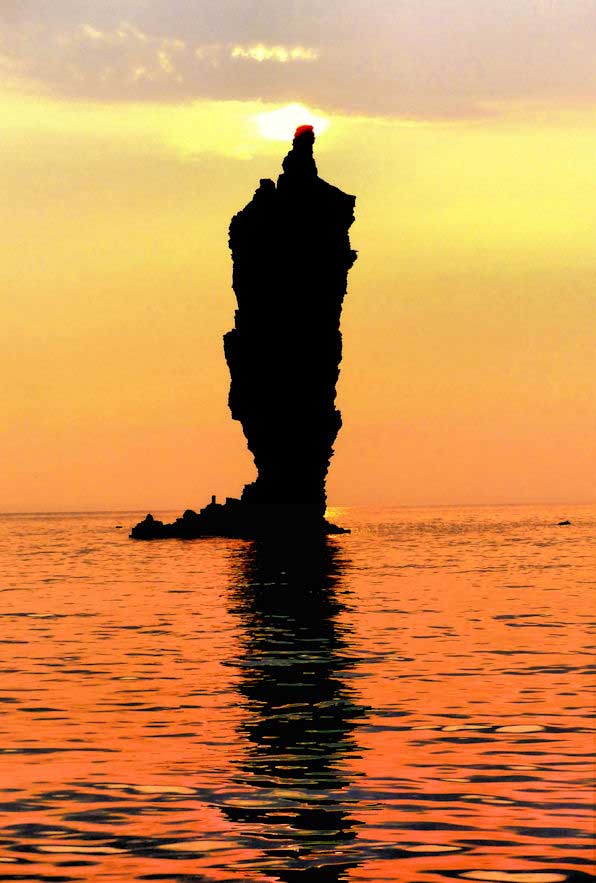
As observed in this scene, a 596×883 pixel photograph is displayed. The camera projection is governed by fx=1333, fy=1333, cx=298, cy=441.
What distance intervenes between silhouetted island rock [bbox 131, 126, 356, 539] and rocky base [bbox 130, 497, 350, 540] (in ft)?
2.83

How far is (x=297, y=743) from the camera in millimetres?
17922

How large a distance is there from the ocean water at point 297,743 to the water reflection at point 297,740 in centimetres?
5

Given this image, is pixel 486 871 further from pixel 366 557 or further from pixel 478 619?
pixel 366 557

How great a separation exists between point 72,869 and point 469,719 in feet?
31.7

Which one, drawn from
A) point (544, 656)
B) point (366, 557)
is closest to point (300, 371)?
point (366, 557)

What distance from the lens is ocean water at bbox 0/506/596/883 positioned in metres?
11.7

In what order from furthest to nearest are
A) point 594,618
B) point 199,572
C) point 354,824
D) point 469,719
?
point 199,572
point 594,618
point 469,719
point 354,824

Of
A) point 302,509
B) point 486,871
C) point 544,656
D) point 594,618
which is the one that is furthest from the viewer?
point 302,509

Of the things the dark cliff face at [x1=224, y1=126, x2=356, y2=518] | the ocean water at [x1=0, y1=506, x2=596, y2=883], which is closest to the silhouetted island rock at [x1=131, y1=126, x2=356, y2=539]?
the dark cliff face at [x1=224, y1=126, x2=356, y2=518]

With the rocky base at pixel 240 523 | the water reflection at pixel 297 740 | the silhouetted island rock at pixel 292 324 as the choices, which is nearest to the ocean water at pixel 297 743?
the water reflection at pixel 297 740

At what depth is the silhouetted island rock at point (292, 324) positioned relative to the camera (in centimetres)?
13600

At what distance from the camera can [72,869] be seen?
11.3 metres

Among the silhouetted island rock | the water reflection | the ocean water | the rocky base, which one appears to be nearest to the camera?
the ocean water

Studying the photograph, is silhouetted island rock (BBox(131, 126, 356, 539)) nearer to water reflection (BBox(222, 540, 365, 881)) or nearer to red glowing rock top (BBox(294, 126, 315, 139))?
red glowing rock top (BBox(294, 126, 315, 139))
